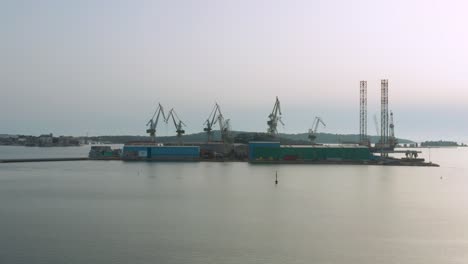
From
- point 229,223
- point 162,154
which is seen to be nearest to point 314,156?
point 162,154

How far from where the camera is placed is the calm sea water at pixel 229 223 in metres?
8.89

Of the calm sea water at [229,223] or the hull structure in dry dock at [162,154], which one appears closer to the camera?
the calm sea water at [229,223]

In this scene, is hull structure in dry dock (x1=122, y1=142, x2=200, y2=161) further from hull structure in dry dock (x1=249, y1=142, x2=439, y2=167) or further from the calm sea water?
the calm sea water

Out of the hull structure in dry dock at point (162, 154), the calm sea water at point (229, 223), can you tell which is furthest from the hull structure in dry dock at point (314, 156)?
the calm sea water at point (229, 223)

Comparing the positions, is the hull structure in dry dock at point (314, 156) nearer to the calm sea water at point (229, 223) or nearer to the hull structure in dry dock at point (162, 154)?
the hull structure in dry dock at point (162, 154)

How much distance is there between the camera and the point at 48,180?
2195 cm

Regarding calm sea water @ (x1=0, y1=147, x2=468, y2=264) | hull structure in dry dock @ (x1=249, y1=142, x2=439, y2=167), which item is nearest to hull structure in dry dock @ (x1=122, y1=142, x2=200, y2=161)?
hull structure in dry dock @ (x1=249, y1=142, x2=439, y2=167)

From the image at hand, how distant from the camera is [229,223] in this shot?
1170cm

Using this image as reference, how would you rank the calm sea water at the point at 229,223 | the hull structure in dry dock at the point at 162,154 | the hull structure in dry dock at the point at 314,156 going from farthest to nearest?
the hull structure in dry dock at the point at 162,154, the hull structure in dry dock at the point at 314,156, the calm sea water at the point at 229,223

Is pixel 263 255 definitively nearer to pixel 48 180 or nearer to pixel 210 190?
pixel 210 190

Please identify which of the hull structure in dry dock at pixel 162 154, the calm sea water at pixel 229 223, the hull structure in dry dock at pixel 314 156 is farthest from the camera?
the hull structure in dry dock at pixel 162 154

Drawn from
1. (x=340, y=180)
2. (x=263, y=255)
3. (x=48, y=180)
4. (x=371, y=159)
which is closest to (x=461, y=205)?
(x=340, y=180)

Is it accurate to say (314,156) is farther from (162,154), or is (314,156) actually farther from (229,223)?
(229,223)

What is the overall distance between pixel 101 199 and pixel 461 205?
1026 cm
